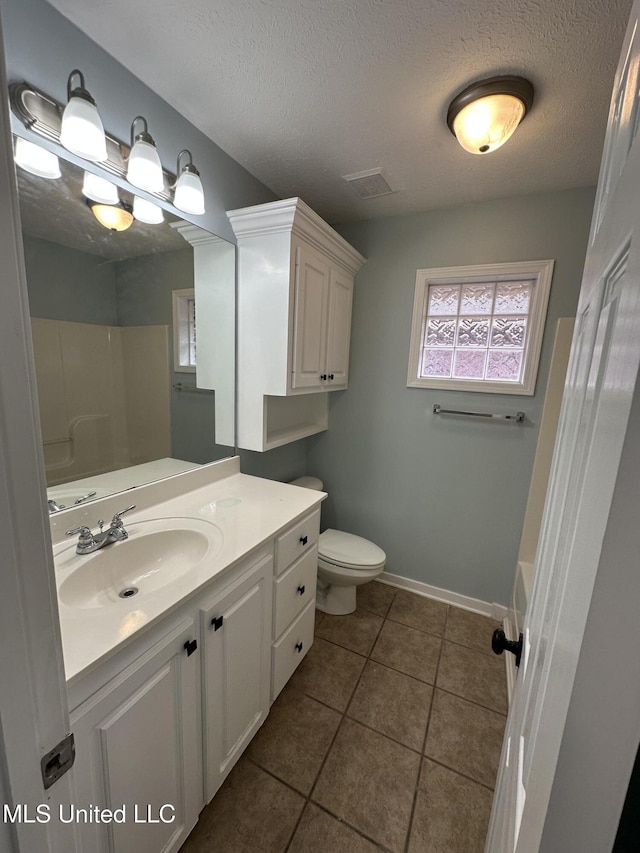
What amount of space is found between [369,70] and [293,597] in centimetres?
199

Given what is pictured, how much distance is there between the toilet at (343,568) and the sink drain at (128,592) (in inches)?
43.1

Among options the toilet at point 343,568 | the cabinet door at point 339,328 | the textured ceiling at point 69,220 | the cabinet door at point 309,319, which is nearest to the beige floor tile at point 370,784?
the toilet at point 343,568

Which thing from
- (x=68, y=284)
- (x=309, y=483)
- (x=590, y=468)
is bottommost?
(x=309, y=483)

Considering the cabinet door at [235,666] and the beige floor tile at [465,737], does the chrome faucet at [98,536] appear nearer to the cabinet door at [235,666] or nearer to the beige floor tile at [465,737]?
the cabinet door at [235,666]

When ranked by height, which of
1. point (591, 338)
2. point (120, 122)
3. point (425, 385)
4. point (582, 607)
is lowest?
point (582, 607)

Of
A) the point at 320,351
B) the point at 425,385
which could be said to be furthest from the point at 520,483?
the point at 320,351

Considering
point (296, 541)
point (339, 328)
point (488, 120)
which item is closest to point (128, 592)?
point (296, 541)

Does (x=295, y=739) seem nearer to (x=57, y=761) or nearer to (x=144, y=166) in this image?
(x=57, y=761)

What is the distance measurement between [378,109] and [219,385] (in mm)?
1305

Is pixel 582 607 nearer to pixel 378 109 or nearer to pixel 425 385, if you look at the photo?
pixel 378 109

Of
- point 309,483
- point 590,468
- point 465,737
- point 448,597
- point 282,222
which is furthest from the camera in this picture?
point 309,483

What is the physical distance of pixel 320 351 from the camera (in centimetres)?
189

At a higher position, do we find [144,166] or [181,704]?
[144,166]

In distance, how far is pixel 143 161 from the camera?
114cm
